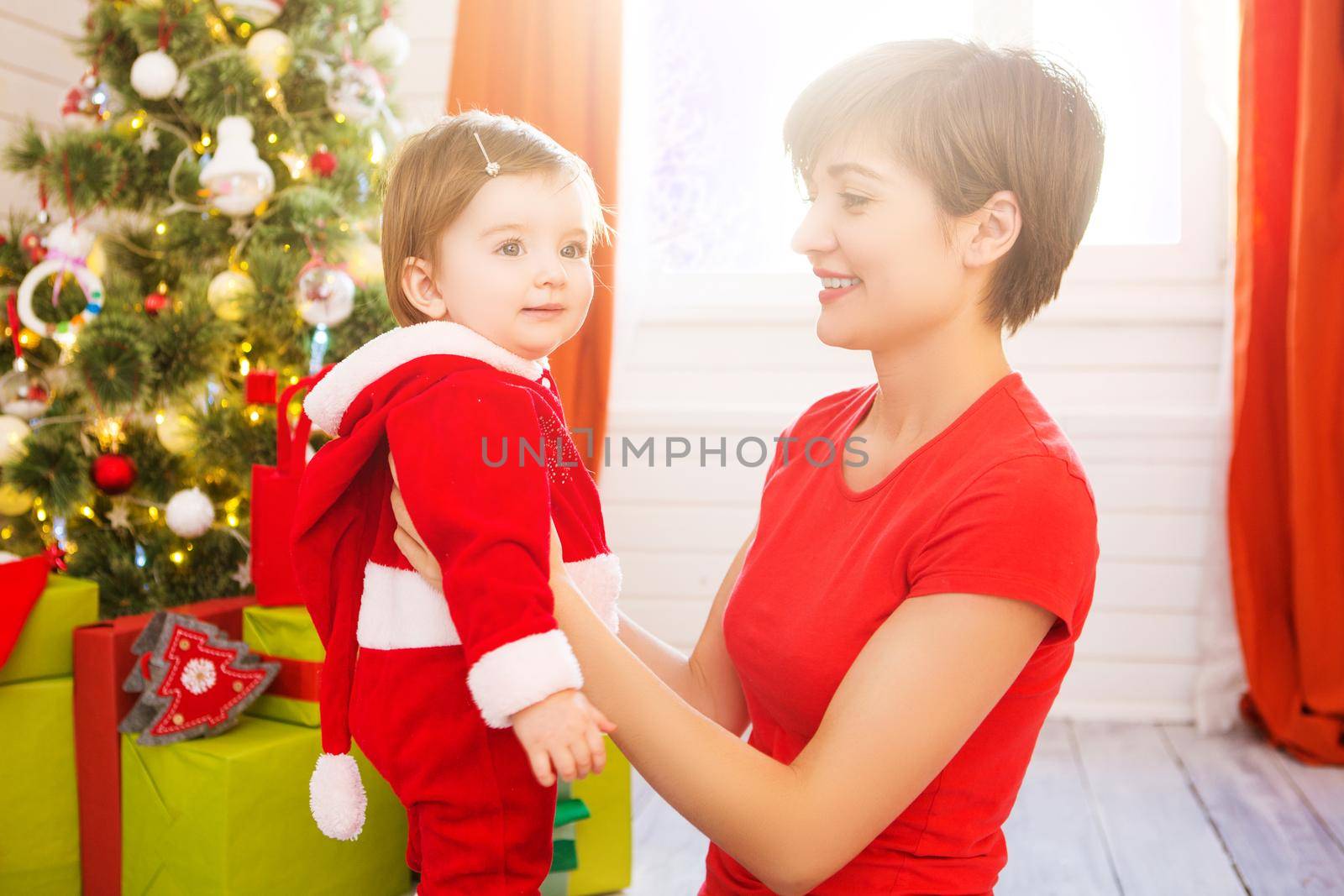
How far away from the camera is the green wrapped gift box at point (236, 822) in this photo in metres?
1.68

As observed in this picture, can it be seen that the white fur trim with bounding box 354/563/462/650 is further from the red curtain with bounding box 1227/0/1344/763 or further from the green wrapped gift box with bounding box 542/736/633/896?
the red curtain with bounding box 1227/0/1344/763

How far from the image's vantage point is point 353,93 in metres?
2.31

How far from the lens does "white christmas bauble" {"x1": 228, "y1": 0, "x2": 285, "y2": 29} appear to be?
2271mm

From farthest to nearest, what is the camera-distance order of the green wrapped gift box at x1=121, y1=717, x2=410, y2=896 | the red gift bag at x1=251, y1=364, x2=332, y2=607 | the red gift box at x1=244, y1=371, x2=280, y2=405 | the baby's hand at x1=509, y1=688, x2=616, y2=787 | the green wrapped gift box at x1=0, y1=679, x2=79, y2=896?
the red gift box at x1=244, y1=371, x2=280, y2=405 → the red gift bag at x1=251, y1=364, x2=332, y2=607 → the green wrapped gift box at x1=0, y1=679, x2=79, y2=896 → the green wrapped gift box at x1=121, y1=717, x2=410, y2=896 → the baby's hand at x1=509, y1=688, x2=616, y2=787

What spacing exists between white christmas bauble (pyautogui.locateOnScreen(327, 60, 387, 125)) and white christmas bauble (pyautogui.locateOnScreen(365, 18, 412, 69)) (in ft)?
0.34

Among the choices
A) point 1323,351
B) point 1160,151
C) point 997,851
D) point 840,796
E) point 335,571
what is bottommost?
point 997,851

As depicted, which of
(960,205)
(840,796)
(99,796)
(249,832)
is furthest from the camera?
(99,796)

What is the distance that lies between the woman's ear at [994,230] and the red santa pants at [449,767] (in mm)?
598

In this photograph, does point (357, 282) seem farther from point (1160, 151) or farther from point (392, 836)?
point (1160, 151)

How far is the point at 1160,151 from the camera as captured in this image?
3014 millimetres

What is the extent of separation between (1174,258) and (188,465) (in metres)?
2.48

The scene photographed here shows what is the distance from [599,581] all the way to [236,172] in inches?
58.0

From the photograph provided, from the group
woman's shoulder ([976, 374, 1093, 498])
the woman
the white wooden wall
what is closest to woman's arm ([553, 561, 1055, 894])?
the woman

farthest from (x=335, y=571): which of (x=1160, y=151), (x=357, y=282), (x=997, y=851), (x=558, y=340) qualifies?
(x=1160, y=151)
